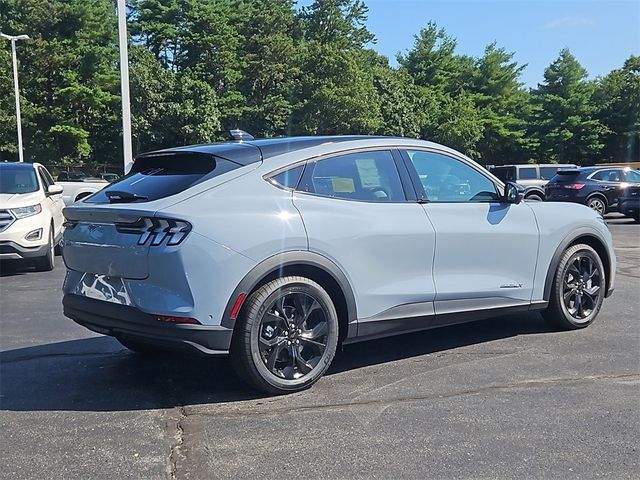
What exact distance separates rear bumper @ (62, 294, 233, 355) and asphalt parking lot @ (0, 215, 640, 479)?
1.32 feet

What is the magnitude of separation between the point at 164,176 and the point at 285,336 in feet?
4.32

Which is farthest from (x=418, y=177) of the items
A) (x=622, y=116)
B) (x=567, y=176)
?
(x=622, y=116)

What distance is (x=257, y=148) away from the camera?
4.51 metres

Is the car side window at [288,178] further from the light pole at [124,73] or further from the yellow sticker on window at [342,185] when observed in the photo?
the light pole at [124,73]

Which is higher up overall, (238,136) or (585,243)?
(238,136)

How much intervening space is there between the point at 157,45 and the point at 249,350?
48.9 meters

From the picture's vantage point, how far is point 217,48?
4544 cm

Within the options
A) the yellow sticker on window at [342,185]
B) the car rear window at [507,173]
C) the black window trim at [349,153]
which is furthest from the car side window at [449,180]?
the car rear window at [507,173]

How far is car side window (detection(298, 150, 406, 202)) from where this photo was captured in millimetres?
4520

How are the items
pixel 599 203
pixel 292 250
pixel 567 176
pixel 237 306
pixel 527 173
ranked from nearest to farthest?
1. pixel 237 306
2. pixel 292 250
3. pixel 599 203
4. pixel 567 176
5. pixel 527 173

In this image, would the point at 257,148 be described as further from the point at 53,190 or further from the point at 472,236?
the point at 53,190

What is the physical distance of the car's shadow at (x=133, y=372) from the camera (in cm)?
422

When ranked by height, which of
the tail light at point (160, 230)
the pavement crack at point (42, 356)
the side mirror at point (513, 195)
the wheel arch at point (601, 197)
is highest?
the side mirror at point (513, 195)

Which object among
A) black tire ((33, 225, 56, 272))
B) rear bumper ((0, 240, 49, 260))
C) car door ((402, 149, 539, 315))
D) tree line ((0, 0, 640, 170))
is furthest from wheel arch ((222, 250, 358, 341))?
tree line ((0, 0, 640, 170))
